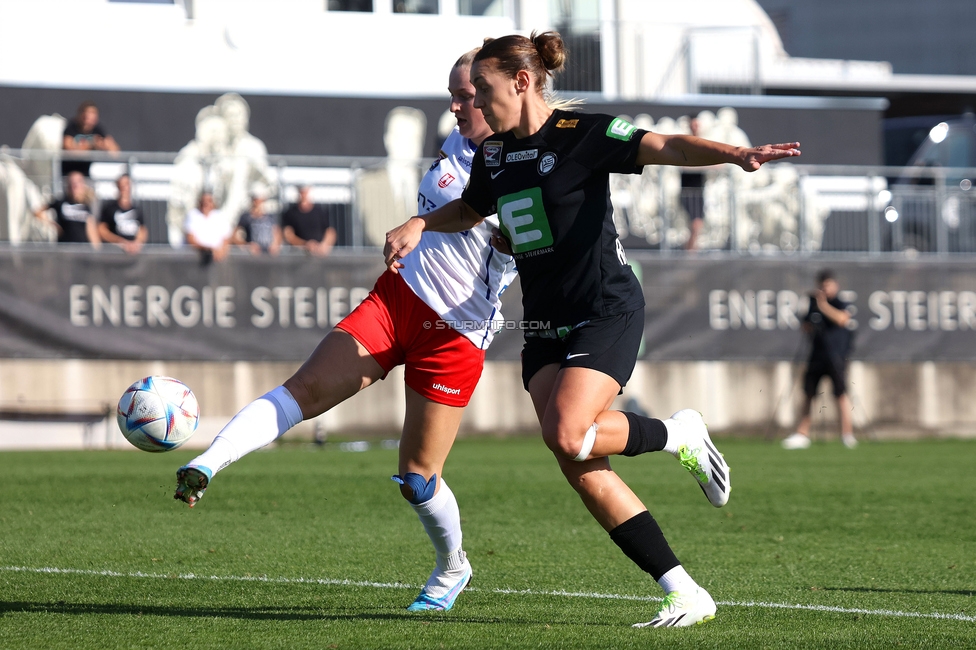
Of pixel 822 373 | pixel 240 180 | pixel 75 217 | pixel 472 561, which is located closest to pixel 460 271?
pixel 472 561

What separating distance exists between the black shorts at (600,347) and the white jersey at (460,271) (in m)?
0.42

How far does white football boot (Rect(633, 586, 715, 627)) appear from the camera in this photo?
5.12 metres

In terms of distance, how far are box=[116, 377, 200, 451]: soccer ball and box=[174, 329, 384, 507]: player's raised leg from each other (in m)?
0.21

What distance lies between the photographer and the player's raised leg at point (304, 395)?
5.20m

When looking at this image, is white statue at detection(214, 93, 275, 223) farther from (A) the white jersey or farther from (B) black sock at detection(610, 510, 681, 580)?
(B) black sock at detection(610, 510, 681, 580)

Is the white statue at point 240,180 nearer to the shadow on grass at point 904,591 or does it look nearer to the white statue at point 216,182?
the white statue at point 216,182

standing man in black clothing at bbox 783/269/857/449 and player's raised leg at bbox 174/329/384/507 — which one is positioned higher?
player's raised leg at bbox 174/329/384/507

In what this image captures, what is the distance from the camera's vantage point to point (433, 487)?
5.66m

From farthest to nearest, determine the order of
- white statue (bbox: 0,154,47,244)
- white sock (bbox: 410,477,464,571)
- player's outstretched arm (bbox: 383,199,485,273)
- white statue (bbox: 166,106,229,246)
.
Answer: white statue (bbox: 166,106,229,246) < white statue (bbox: 0,154,47,244) < white sock (bbox: 410,477,464,571) < player's outstretched arm (bbox: 383,199,485,273)

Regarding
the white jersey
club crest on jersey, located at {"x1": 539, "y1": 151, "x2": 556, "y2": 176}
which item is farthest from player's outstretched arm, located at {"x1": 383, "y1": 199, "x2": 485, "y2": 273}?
club crest on jersey, located at {"x1": 539, "y1": 151, "x2": 556, "y2": 176}

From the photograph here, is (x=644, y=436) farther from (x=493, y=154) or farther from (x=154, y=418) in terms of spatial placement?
(x=154, y=418)

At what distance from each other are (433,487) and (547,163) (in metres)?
1.43

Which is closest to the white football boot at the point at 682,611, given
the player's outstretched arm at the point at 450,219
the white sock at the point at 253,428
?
the white sock at the point at 253,428

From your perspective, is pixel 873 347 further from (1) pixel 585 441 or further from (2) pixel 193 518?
(1) pixel 585 441
